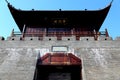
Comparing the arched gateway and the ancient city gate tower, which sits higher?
the ancient city gate tower

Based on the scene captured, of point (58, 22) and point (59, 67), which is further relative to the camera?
point (58, 22)

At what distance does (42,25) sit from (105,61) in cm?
637

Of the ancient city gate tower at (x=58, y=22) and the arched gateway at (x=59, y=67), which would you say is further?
the ancient city gate tower at (x=58, y=22)

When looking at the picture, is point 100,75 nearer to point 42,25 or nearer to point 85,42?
point 85,42

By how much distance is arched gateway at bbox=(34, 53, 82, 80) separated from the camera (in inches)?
421

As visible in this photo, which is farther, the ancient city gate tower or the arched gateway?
the ancient city gate tower

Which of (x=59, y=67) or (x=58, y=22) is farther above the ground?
(x=58, y=22)

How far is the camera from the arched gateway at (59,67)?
10688 millimetres

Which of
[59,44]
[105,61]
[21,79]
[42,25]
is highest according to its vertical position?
[42,25]

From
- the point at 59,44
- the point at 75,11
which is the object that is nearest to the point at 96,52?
the point at 59,44

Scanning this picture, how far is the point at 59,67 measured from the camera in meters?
10.8

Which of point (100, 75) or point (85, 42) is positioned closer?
point (100, 75)

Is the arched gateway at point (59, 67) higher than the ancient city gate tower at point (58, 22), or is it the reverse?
the ancient city gate tower at point (58, 22)

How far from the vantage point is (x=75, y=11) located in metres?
15.3
